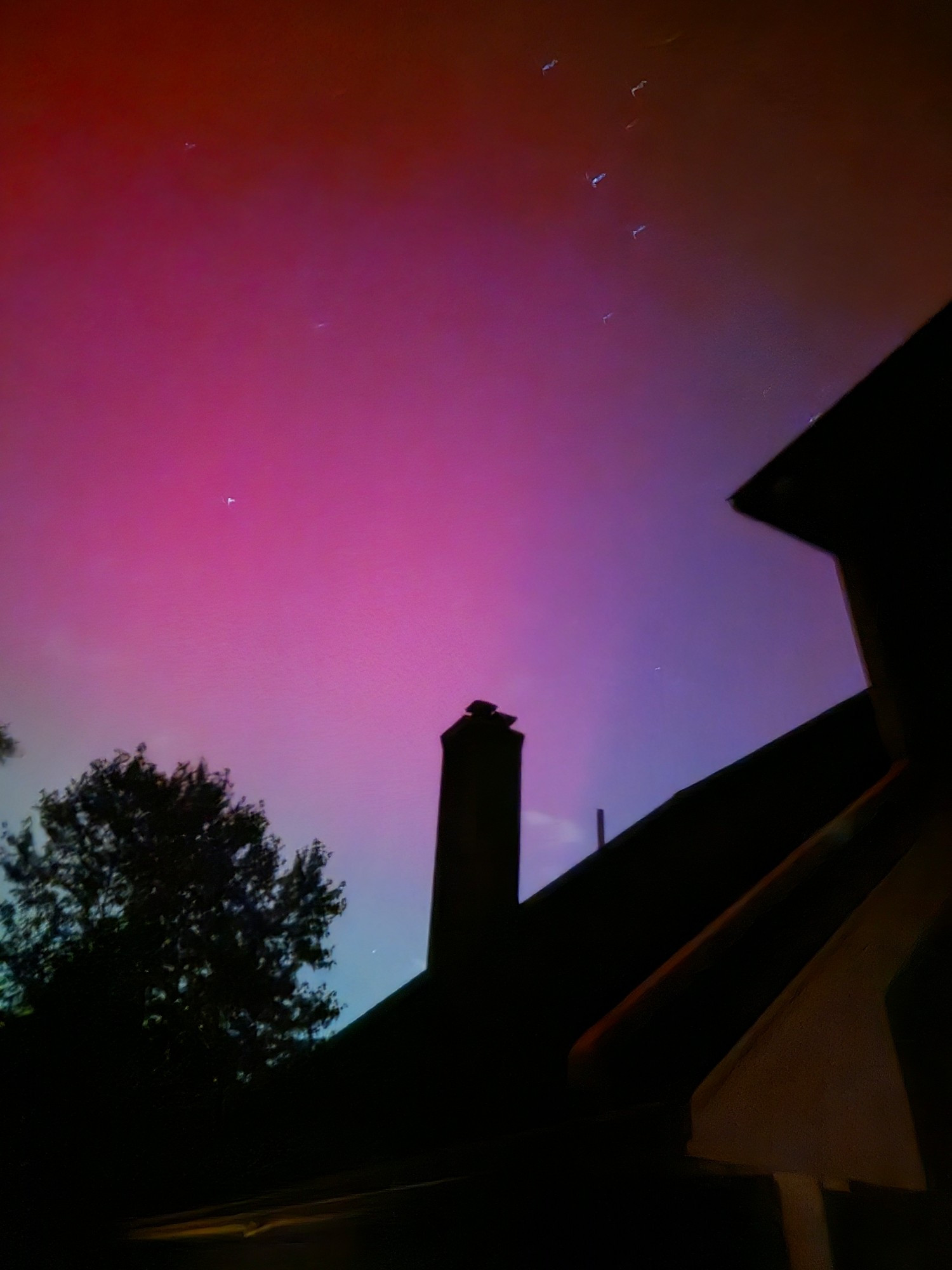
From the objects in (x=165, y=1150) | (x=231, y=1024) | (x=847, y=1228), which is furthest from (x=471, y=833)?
(x=231, y=1024)

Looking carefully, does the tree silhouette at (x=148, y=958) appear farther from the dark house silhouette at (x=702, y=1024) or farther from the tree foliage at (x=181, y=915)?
the dark house silhouette at (x=702, y=1024)

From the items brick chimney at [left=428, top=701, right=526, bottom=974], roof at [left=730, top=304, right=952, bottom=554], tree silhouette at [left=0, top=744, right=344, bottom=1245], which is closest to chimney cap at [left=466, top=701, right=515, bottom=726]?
brick chimney at [left=428, top=701, right=526, bottom=974]

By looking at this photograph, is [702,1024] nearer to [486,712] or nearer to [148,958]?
[486,712]

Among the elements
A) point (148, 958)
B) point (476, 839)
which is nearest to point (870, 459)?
point (476, 839)

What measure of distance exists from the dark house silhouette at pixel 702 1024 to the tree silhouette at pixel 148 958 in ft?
19.0

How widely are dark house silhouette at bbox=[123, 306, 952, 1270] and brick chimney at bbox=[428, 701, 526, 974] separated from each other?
0.02 meters

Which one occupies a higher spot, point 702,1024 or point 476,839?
point 476,839

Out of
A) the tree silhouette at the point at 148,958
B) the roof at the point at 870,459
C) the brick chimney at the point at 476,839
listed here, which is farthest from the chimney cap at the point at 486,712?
the tree silhouette at the point at 148,958

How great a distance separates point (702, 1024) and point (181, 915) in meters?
18.3

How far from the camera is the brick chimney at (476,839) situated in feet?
14.3

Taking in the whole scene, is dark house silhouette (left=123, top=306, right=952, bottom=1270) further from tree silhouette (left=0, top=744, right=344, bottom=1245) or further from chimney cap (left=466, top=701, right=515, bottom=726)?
tree silhouette (left=0, top=744, right=344, bottom=1245)

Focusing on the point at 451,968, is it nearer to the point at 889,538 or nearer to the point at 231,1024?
the point at 889,538

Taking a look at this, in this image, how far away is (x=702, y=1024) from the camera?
2.53m

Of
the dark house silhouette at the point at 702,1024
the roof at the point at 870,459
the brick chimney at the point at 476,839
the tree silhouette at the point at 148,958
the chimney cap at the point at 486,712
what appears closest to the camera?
the dark house silhouette at the point at 702,1024
